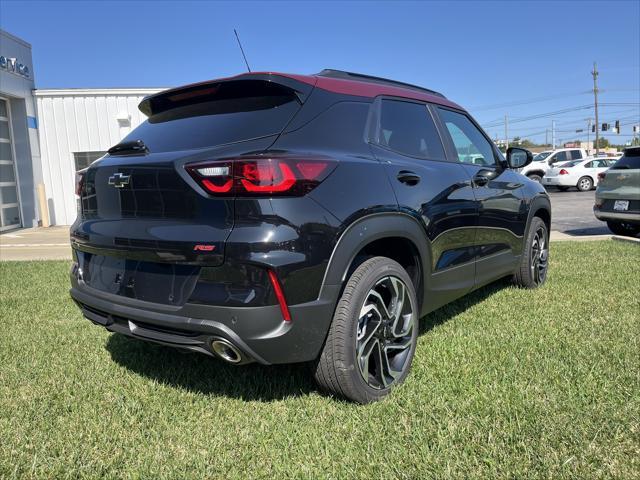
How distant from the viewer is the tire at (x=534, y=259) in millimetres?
4891

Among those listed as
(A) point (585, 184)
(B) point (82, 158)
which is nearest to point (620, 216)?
(B) point (82, 158)

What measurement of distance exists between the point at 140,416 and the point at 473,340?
223 cm

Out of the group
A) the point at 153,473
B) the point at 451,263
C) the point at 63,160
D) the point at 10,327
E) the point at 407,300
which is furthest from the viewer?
the point at 63,160

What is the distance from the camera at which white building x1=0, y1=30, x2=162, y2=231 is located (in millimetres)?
12922

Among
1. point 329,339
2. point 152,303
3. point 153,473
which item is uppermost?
point 152,303

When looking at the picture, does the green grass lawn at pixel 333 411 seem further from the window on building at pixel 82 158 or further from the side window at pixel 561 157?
the side window at pixel 561 157

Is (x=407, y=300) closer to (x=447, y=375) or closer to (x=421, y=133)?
(x=447, y=375)

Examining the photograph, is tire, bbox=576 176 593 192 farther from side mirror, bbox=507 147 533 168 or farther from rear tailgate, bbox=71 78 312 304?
rear tailgate, bbox=71 78 312 304

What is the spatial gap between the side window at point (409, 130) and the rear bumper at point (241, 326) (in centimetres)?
114

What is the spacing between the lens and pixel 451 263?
341 centimetres

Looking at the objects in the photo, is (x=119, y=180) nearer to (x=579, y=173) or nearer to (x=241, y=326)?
(x=241, y=326)

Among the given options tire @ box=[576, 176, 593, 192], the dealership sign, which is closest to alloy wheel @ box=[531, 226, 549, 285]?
the dealership sign

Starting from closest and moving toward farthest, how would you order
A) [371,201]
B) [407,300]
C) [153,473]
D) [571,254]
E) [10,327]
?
[153,473] → [371,201] → [407,300] → [10,327] → [571,254]

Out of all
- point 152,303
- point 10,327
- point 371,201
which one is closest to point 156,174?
point 152,303
